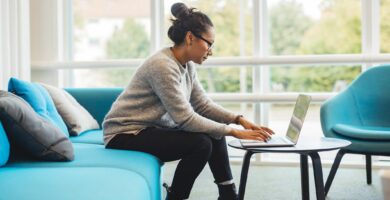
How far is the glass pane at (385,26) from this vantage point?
3.83m

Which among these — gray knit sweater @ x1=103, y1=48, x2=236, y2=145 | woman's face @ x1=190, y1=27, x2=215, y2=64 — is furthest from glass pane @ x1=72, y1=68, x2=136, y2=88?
woman's face @ x1=190, y1=27, x2=215, y2=64

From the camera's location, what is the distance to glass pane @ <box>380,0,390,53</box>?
12.6 ft

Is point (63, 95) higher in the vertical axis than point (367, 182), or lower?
higher

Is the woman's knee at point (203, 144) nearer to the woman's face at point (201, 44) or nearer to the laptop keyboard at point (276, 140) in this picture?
the laptop keyboard at point (276, 140)

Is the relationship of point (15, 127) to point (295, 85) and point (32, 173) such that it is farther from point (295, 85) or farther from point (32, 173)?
point (295, 85)

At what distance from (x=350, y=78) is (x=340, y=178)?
940 mm

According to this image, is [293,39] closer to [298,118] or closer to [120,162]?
[298,118]

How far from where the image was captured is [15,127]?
184cm

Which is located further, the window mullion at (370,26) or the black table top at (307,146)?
the window mullion at (370,26)

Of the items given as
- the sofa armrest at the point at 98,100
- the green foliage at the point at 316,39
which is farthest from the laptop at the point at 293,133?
the green foliage at the point at 316,39

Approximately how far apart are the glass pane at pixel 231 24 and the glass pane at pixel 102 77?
65 centimetres

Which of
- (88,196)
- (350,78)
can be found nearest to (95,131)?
(88,196)

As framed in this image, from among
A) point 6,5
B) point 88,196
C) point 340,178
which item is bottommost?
point 340,178

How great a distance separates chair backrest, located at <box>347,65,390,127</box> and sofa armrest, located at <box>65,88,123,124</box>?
1.60m
